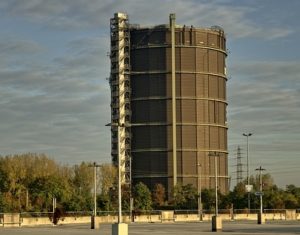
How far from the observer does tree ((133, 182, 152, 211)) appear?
116438 millimetres

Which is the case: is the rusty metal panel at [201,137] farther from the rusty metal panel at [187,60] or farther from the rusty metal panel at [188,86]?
the rusty metal panel at [187,60]

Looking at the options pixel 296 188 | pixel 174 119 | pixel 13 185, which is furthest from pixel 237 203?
pixel 13 185

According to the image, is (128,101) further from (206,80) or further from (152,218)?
(152,218)

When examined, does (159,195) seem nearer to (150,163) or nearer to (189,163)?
(150,163)

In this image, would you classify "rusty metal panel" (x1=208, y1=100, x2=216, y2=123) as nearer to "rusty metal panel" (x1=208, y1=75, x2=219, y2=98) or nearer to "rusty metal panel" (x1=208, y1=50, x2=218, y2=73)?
"rusty metal panel" (x1=208, y1=75, x2=219, y2=98)

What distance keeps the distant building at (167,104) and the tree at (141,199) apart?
1471cm

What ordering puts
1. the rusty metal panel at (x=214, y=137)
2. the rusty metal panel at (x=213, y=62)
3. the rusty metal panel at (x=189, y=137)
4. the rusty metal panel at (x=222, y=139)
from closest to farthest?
the rusty metal panel at (x=189, y=137)
the rusty metal panel at (x=214, y=137)
the rusty metal panel at (x=222, y=139)
the rusty metal panel at (x=213, y=62)

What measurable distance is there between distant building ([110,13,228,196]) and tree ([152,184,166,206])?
2.33 metres

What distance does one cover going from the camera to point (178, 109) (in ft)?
474

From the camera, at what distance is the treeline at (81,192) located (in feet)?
339

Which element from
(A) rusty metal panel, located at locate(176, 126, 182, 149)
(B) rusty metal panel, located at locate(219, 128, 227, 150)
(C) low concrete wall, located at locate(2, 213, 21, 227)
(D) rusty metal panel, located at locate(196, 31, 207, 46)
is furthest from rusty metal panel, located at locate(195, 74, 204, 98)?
(C) low concrete wall, located at locate(2, 213, 21, 227)

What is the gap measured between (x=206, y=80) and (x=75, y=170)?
3475 cm

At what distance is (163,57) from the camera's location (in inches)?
5822

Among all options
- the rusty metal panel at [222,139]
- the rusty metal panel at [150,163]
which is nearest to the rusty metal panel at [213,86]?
the rusty metal panel at [222,139]
